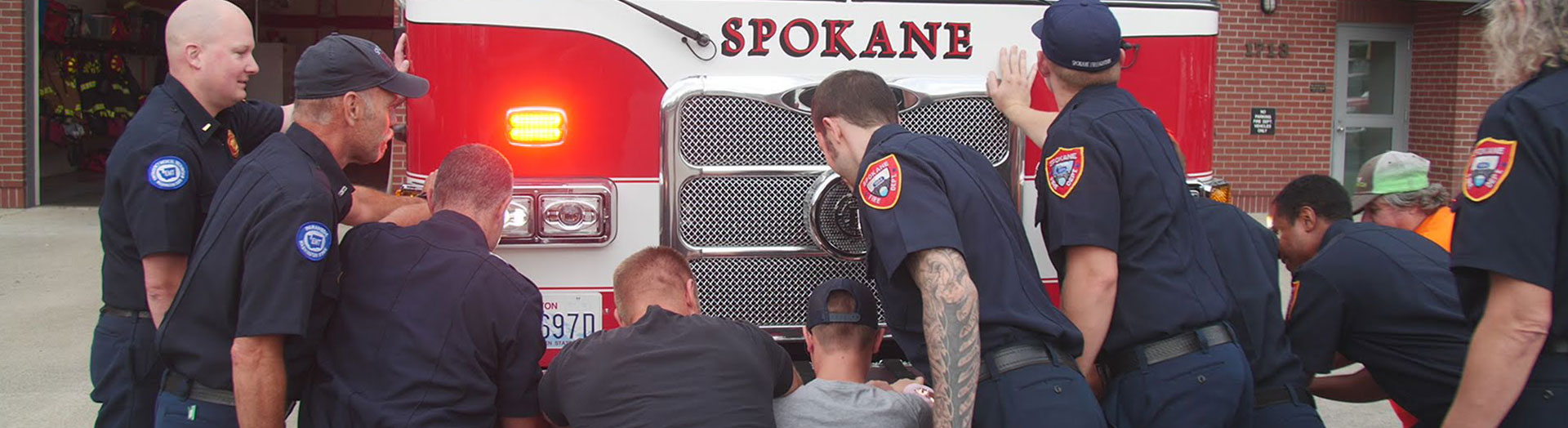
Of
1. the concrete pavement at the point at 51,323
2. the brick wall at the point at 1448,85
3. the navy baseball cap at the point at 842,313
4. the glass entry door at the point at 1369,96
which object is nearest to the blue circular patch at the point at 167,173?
the navy baseball cap at the point at 842,313

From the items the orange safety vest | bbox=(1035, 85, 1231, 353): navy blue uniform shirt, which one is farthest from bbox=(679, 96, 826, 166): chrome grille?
the orange safety vest

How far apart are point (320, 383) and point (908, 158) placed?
1.52 m

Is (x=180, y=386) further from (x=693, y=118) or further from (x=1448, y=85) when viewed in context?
(x=1448, y=85)

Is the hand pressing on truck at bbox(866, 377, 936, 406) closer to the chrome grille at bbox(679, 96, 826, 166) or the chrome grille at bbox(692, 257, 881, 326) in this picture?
the chrome grille at bbox(692, 257, 881, 326)

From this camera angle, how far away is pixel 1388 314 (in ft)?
12.1

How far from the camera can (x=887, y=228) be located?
3.02 metres

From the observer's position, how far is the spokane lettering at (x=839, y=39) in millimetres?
4043

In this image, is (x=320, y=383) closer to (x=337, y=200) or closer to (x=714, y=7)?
(x=337, y=200)

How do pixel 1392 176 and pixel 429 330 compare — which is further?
pixel 1392 176

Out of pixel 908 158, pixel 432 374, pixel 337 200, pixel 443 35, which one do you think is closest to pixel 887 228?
A: pixel 908 158

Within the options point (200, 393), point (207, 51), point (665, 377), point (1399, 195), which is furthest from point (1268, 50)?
point (200, 393)

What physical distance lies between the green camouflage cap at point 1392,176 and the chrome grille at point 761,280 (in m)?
1.73

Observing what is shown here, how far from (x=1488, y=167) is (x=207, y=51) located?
315 cm

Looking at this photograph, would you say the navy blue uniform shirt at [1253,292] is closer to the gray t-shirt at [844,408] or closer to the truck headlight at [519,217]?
the gray t-shirt at [844,408]
